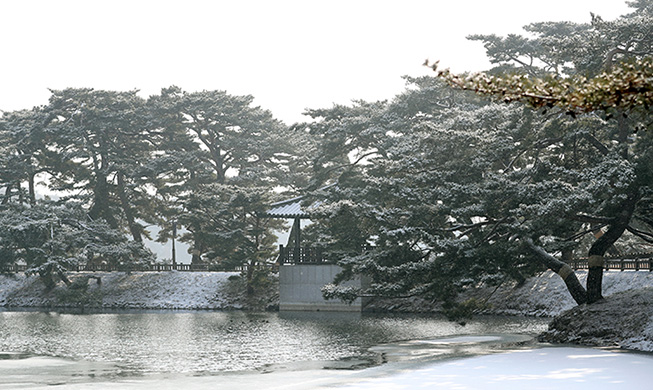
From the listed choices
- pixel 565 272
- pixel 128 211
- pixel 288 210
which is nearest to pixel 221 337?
pixel 565 272

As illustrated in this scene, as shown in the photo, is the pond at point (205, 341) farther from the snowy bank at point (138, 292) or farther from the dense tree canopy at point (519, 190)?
the snowy bank at point (138, 292)

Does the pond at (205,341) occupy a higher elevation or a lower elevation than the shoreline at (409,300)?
lower

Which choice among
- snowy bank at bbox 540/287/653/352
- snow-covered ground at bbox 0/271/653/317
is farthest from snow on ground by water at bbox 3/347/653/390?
snow-covered ground at bbox 0/271/653/317

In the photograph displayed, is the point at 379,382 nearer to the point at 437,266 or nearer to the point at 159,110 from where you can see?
the point at 437,266

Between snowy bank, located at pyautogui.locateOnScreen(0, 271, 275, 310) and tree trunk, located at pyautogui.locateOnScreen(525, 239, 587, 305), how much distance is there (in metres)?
20.9

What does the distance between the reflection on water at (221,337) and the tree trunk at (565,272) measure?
3.43 m

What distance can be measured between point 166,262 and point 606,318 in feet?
109

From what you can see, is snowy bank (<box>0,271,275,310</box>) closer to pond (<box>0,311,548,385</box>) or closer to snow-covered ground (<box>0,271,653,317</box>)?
snow-covered ground (<box>0,271,653,317</box>)

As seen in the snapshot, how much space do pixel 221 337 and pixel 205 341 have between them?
1317 mm

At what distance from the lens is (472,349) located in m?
18.6

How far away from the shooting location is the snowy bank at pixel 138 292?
138ft

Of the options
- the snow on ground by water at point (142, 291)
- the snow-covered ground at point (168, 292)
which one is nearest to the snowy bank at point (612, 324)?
the snow-covered ground at point (168, 292)

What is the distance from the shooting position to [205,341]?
2253cm

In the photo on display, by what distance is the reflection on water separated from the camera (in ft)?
57.5
